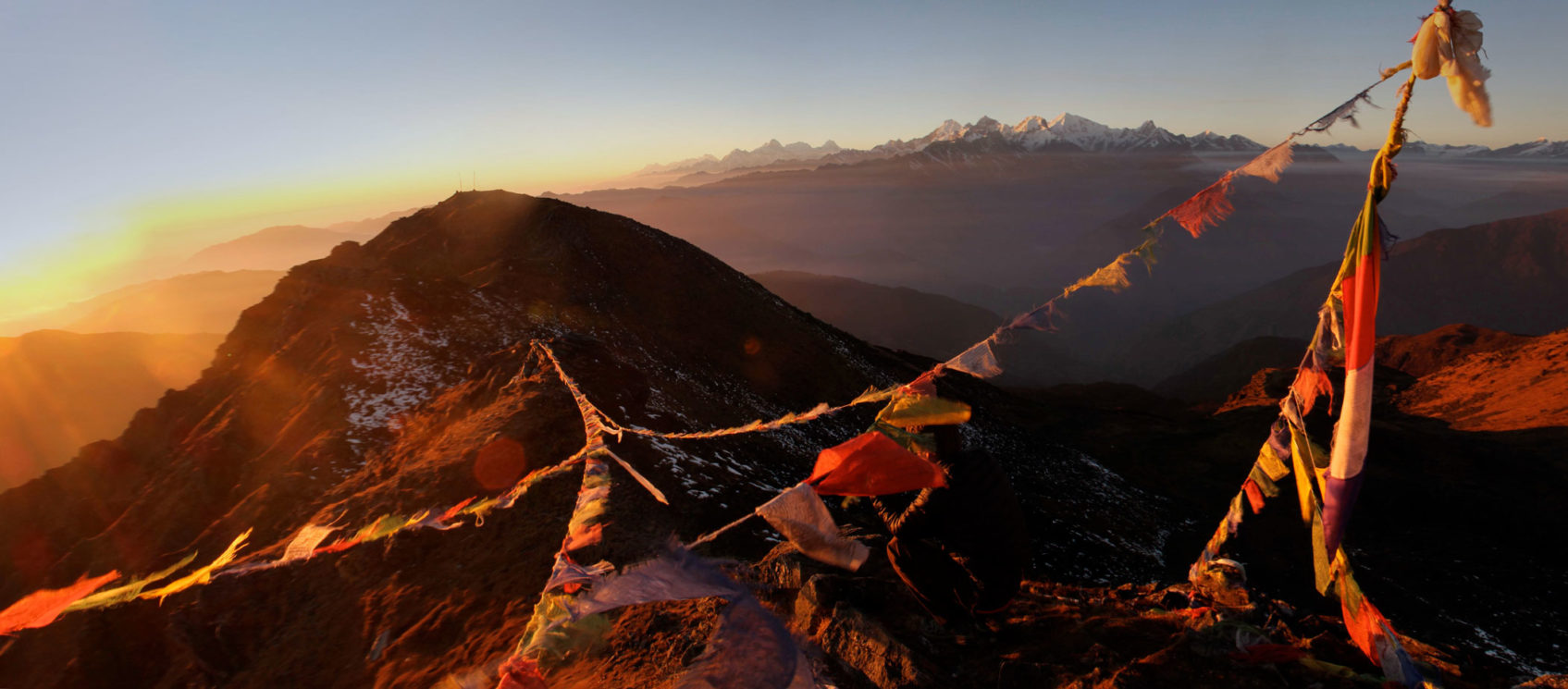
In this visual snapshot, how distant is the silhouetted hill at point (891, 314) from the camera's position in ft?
465

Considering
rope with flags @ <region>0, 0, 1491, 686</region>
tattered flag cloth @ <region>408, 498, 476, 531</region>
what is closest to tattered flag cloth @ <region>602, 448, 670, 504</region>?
rope with flags @ <region>0, 0, 1491, 686</region>

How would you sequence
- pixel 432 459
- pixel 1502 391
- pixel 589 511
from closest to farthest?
1. pixel 589 511
2. pixel 432 459
3. pixel 1502 391

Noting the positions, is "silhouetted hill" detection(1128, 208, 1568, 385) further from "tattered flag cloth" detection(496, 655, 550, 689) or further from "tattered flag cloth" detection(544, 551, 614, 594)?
"tattered flag cloth" detection(496, 655, 550, 689)

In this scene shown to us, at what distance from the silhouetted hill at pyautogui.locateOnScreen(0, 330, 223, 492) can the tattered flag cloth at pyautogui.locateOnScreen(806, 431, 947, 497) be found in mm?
107380

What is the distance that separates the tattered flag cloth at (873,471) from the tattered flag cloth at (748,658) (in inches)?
60.1

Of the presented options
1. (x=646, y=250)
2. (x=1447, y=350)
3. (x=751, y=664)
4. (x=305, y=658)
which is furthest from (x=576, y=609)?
(x=1447, y=350)

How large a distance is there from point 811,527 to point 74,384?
469ft

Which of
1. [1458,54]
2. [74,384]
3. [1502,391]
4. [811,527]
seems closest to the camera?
[1458,54]

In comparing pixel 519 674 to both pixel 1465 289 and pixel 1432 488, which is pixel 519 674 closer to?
pixel 1432 488

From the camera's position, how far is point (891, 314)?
15450 centimetres

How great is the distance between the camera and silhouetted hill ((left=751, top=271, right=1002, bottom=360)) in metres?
142

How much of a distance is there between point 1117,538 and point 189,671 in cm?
2279

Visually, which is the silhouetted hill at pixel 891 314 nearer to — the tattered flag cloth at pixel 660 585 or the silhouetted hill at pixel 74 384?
the silhouetted hill at pixel 74 384

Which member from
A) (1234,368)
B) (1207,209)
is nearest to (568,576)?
(1207,209)
